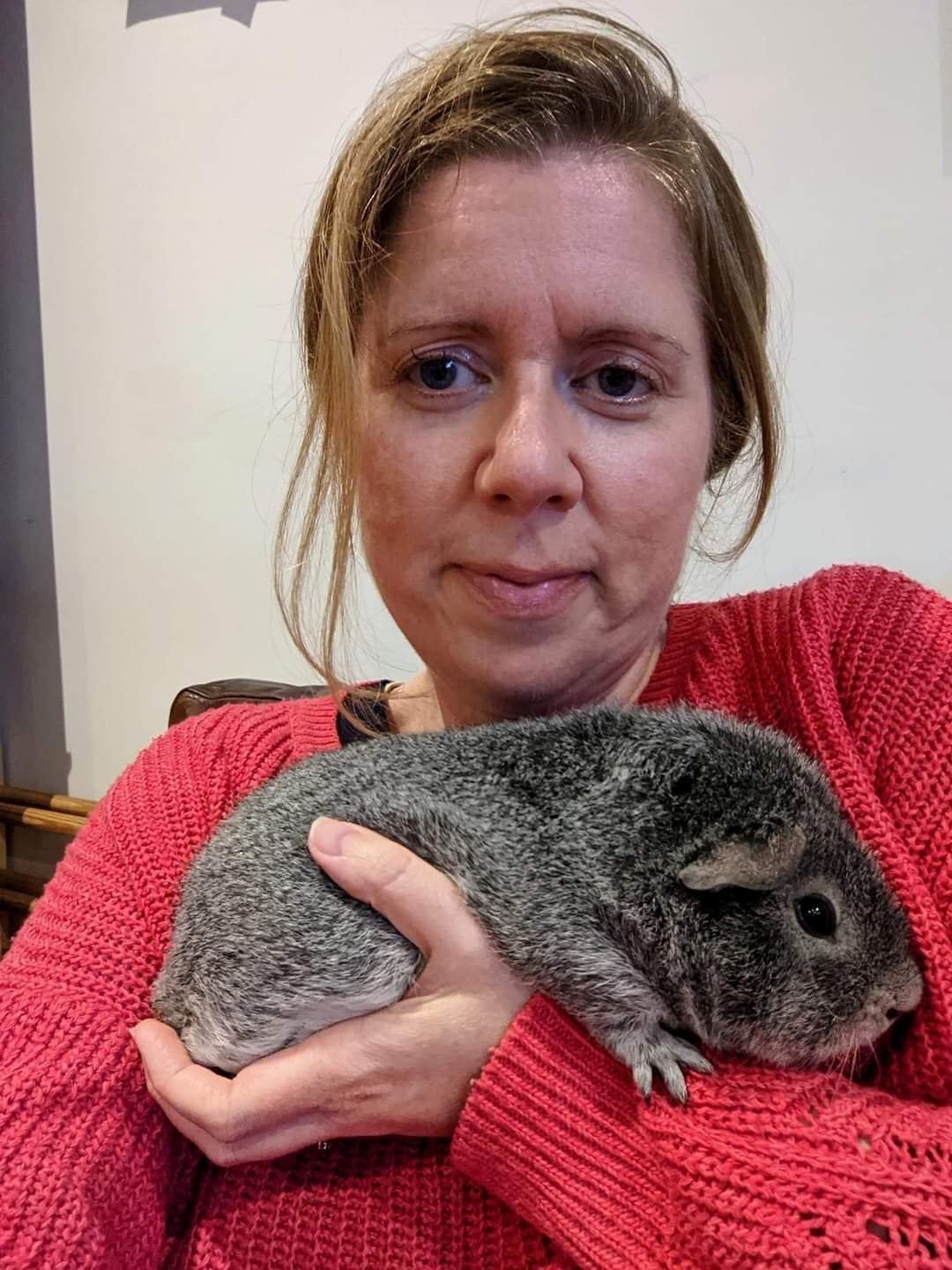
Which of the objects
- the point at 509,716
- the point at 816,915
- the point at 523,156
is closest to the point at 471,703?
the point at 509,716

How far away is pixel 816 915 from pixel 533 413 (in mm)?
558

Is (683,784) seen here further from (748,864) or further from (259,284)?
(259,284)

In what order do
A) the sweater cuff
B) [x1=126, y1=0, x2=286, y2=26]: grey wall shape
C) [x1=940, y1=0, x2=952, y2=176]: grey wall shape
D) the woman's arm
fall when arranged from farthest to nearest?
[x1=126, y1=0, x2=286, y2=26]: grey wall shape
[x1=940, y1=0, x2=952, y2=176]: grey wall shape
the sweater cuff
the woman's arm

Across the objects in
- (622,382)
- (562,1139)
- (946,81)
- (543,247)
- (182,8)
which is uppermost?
(182,8)

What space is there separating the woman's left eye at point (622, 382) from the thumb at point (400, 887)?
0.52 meters

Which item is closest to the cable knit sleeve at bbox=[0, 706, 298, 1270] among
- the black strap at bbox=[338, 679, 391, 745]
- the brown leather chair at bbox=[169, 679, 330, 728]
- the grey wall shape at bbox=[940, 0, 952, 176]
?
the black strap at bbox=[338, 679, 391, 745]

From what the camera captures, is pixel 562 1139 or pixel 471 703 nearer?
pixel 562 1139

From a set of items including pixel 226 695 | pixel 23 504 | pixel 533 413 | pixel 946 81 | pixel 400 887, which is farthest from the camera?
pixel 23 504

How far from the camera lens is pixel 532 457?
808 mm

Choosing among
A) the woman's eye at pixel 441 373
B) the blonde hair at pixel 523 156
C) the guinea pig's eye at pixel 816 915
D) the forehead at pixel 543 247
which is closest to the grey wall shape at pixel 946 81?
the blonde hair at pixel 523 156

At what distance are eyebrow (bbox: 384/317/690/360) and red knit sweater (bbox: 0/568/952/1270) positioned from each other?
1.07ft

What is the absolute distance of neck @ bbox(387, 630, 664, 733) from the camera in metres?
1.02

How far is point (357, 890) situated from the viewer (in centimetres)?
74

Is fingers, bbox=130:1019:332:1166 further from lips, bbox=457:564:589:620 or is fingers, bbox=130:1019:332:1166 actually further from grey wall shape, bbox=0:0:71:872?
grey wall shape, bbox=0:0:71:872
